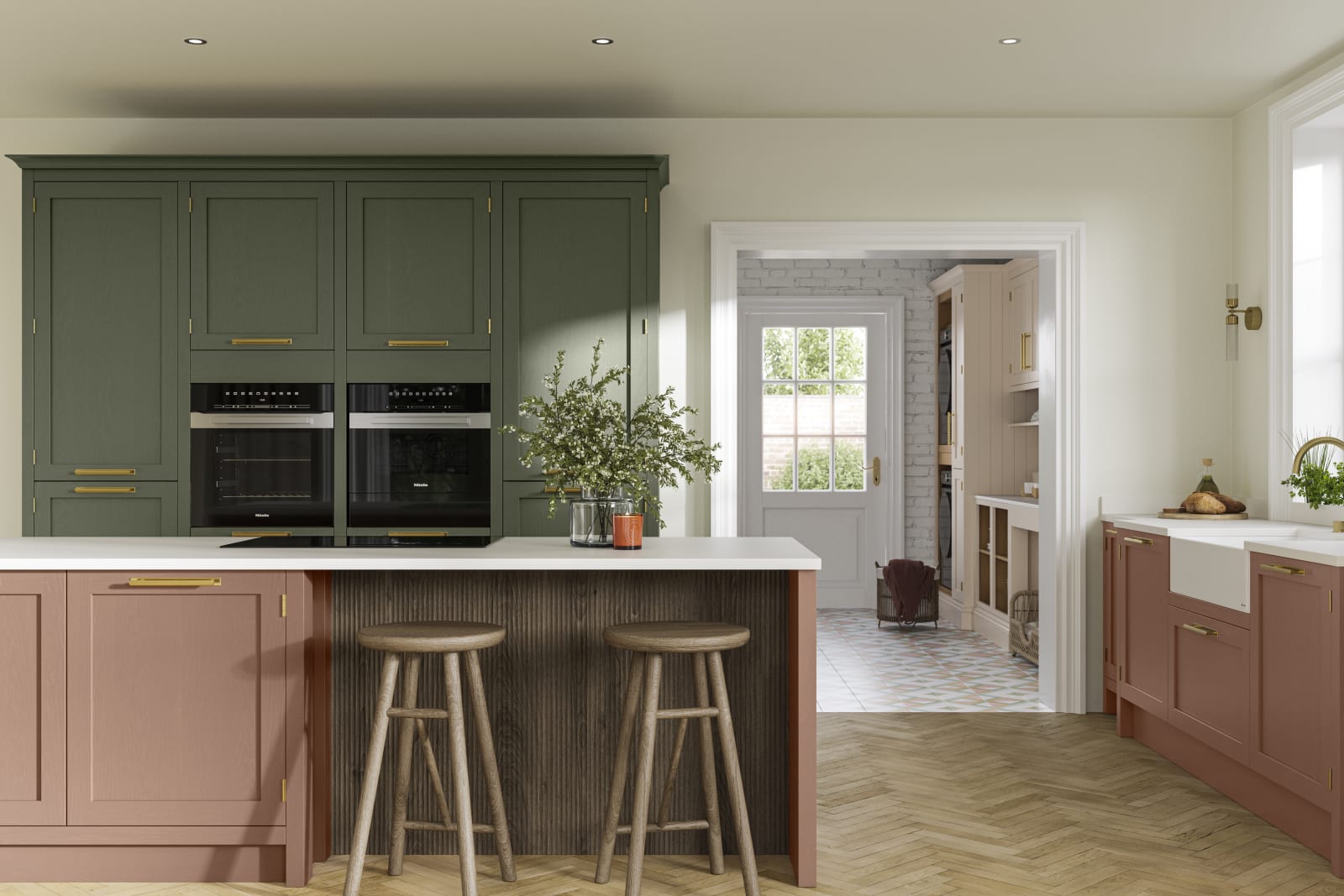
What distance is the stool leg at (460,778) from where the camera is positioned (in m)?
2.71

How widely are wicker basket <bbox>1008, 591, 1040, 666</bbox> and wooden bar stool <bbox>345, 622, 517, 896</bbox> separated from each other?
3803 mm

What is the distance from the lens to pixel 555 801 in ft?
10.3

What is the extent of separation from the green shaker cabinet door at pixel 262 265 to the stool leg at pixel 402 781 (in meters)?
1.94

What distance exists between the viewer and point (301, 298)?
14.5ft

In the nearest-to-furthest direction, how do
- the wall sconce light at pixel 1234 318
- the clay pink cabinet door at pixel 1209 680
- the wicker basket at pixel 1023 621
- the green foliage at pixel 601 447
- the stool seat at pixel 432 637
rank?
the stool seat at pixel 432 637 → the green foliage at pixel 601 447 → the clay pink cabinet door at pixel 1209 680 → the wall sconce light at pixel 1234 318 → the wicker basket at pixel 1023 621

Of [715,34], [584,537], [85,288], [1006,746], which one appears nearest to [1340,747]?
[1006,746]

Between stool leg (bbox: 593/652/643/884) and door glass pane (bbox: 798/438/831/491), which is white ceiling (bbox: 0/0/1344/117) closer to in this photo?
stool leg (bbox: 593/652/643/884)

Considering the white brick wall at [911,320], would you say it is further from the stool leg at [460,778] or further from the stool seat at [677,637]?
the stool leg at [460,778]

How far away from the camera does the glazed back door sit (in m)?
7.90

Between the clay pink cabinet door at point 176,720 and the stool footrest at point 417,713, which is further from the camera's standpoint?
the clay pink cabinet door at point 176,720

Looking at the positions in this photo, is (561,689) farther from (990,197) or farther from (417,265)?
(990,197)

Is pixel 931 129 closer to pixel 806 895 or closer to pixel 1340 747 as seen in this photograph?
pixel 1340 747

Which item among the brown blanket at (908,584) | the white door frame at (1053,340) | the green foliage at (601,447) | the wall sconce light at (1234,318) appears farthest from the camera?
the brown blanket at (908,584)

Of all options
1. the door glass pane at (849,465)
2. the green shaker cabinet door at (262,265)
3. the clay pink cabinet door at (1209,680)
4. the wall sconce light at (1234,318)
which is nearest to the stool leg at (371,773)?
the green shaker cabinet door at (262,265)
